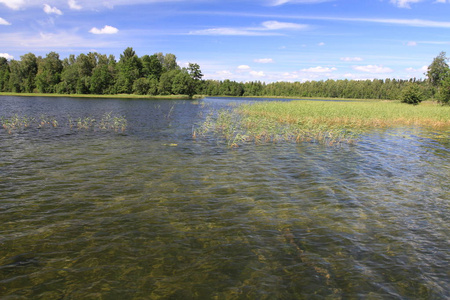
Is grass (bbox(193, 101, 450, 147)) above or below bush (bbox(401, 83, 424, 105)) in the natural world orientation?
below

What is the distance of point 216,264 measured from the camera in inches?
272

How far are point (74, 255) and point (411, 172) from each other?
714 inches

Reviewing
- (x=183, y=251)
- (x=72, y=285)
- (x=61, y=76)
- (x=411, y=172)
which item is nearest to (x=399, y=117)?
(x=411, y=172)

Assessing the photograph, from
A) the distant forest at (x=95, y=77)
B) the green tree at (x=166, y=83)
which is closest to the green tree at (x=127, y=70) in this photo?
the distant forest at (x=95, y=77)

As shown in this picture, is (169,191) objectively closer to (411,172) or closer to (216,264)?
(216,264)

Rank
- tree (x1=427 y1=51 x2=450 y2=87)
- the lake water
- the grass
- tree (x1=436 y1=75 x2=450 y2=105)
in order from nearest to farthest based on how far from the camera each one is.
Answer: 1. the lake water
2. the grass
3. tree (x1=436 y1=75 x2=450 y2=105)
4. tree (x1=427 y1=51 x2=450 y2=87)

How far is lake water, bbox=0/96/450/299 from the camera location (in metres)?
6.14

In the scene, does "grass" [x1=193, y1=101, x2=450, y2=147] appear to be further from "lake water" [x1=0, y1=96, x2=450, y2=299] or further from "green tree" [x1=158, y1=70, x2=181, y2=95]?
"green tree" [x1=158, y1=70, x2=181, y2=95]

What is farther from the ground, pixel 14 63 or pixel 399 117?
pixel 14 63

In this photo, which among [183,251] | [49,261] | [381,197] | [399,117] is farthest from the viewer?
[399,117]

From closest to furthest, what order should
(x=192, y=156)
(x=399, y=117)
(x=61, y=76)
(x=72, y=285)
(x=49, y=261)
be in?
(x=72, y=285), (x=49, y=261), (x=192, y=156), (x=399, y=117), (x=61, y=76)

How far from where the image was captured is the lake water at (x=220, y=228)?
242 inches

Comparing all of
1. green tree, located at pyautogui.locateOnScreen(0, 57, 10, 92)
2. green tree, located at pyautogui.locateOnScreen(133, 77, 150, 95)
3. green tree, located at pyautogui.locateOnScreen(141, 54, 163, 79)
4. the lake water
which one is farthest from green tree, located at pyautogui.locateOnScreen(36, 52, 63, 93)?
the lake water

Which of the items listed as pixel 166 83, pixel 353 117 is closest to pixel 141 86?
pixel 166 83
